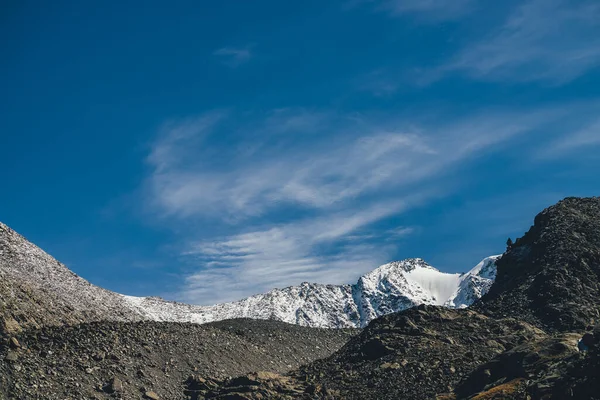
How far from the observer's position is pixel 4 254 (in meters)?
89.8

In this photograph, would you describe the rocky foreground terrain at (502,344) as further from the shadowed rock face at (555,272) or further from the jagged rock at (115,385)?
→ the jagged rock at (115,385)

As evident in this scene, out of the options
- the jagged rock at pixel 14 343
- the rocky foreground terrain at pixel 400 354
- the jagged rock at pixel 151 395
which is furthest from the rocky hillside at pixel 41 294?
the jagged rock at pixel 151 395

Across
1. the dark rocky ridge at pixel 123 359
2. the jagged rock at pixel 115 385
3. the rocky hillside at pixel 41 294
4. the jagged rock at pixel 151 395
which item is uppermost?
the rocky hillside at pixel 41 294

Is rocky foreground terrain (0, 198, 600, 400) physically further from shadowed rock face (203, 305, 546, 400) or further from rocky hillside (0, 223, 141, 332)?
rocky hillside (0, 223, 141, 332)

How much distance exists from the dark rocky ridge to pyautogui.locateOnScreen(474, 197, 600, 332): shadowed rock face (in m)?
28.1

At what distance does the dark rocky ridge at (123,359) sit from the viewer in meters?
49.0

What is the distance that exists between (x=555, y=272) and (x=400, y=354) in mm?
23174

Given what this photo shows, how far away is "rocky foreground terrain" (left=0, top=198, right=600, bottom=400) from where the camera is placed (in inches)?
1821

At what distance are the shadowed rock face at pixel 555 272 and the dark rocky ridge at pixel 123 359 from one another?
28110 millimetres

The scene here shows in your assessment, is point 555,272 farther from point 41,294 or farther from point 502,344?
Answer: point 41,294

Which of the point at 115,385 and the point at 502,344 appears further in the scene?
the point at 502,344

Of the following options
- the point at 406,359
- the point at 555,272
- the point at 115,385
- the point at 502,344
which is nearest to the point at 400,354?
the point at 406,359

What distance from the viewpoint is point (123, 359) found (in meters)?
57.3

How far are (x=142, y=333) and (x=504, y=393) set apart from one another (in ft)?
121
